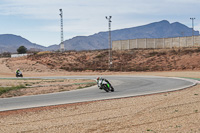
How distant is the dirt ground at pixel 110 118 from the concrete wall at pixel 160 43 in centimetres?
6740

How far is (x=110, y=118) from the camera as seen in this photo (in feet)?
40.5

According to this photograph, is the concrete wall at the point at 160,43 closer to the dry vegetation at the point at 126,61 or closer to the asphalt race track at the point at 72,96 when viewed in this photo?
the dry vegetation at the point at 126,61

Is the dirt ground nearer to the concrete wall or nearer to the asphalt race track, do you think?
the asphalt race track

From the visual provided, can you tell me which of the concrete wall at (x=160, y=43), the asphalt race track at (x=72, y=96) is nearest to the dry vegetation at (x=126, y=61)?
the concrete wall at (x=160, y=43)

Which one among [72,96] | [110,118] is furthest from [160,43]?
[110,118]

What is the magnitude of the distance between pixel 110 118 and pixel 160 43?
78.1 meters

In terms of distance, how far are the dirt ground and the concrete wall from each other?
67395 millimetres

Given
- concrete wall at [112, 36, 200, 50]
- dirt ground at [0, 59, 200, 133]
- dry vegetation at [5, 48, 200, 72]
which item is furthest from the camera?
concrete wall at [112, 36, 200, 50]

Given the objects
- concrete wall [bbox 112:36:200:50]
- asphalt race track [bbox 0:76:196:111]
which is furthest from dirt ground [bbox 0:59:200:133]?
concrete wall [bbox 112:36:200:50]

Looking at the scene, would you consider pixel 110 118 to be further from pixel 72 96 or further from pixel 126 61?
pixel 126 61

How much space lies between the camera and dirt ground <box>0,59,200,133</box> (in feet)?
34.8

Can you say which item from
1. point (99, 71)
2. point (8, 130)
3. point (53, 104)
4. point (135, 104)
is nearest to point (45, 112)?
point (53, 104)

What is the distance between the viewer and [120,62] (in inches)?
2968

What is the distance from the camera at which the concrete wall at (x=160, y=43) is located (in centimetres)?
8069
